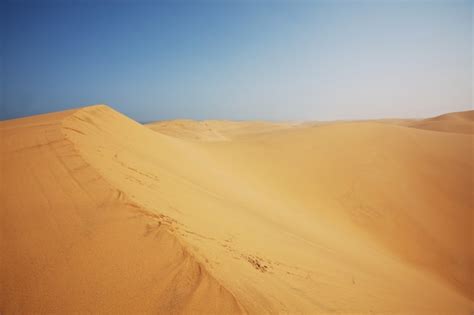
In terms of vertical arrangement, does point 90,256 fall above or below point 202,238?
above

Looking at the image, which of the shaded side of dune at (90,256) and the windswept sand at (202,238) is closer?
the shaded side of dune at (90,256)

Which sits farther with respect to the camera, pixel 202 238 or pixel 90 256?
pixel 202 238

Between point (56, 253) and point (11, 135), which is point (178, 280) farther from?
point (11, 135)

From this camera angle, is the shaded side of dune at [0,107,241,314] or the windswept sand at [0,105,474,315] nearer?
the shaded side of dune at [0,107,241,314]

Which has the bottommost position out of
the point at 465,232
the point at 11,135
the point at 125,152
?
the point at 465,232

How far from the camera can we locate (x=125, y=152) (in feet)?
17.7

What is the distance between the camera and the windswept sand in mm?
1977

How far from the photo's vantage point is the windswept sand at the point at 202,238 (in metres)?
1.98

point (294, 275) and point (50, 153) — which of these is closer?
point (294, 275)

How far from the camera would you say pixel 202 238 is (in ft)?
9.43

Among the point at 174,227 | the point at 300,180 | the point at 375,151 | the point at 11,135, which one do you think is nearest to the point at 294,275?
the point at 174,227

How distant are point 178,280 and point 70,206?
165 cm

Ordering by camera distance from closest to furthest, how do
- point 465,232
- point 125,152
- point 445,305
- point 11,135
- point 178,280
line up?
point 178,280 → point 445,305 → point 11,135 → point 125,152 → point 465,232

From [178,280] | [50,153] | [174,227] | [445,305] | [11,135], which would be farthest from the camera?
[11,135]
